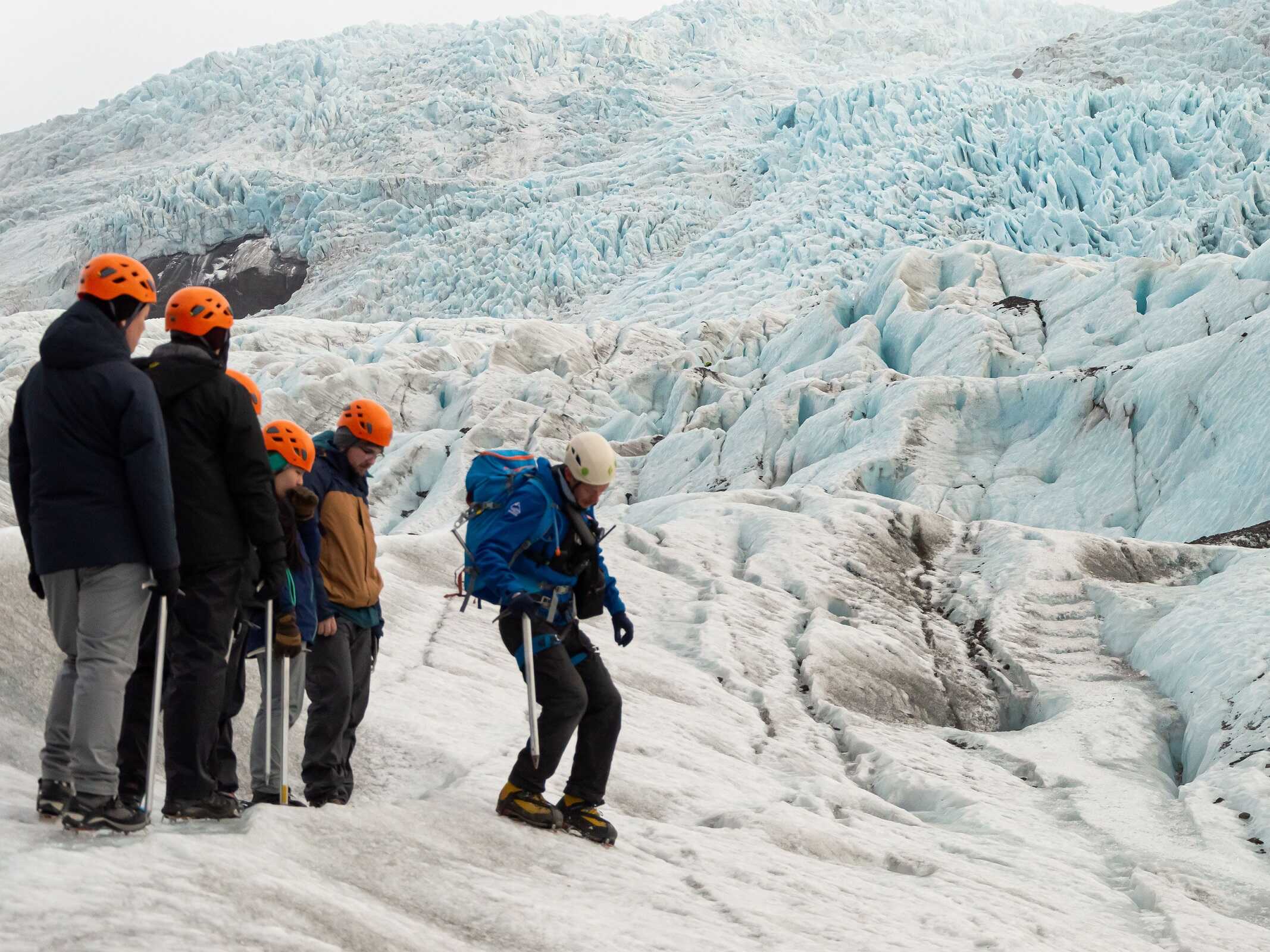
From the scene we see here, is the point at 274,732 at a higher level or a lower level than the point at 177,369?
lower

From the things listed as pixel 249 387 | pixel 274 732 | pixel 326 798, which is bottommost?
pixel 326 798

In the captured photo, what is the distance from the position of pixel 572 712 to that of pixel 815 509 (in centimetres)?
963

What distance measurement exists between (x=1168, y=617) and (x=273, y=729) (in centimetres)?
915

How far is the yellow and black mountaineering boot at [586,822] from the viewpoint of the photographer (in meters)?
5.13

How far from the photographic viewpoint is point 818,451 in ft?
73.8

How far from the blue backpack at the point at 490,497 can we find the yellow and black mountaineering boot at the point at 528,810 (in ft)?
2.83

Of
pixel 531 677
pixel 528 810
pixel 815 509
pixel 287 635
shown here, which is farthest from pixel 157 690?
pixel 815 509

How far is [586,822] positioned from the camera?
5152 mm

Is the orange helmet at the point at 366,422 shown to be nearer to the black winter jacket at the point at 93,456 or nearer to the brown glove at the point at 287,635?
the brown glove at the point at 287,635

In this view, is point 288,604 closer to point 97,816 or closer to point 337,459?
point 337,459

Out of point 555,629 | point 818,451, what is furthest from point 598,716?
point 818,451

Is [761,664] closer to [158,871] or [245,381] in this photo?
[245,381]

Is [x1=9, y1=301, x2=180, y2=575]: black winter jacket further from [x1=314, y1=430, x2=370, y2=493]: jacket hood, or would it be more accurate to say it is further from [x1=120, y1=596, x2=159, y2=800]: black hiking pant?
[x1=314, y1=430, x2=370, y2=493]: jacket hood

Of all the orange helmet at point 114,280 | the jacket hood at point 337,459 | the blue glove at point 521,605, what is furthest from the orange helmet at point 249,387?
the blue glove at point 521,605
